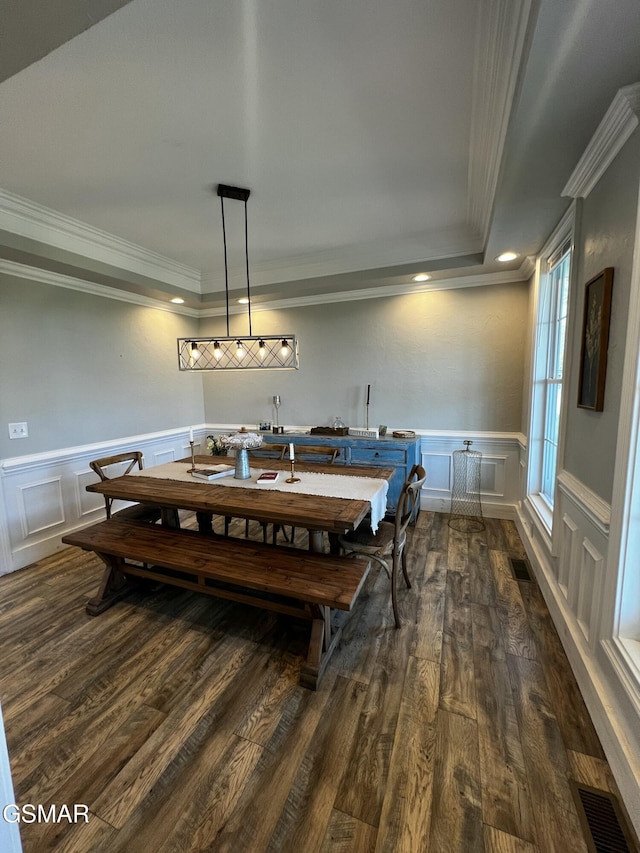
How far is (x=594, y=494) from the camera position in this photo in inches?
64.1

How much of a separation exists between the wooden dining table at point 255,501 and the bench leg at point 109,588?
0.44 meters

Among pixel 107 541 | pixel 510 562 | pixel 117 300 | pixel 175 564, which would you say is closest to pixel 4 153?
pixel 117 300

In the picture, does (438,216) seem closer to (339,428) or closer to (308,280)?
(308,280)

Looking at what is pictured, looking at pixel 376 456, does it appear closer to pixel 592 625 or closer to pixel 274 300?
pixel 592 625

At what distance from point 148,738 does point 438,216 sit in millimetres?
3719

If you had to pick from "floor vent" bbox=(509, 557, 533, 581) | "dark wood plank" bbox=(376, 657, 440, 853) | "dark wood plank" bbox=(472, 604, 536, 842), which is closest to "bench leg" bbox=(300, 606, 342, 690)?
"dark wood plank" bbox=(376, 657, 440, 853)

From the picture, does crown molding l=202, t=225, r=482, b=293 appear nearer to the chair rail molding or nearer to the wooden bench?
the chair rail molding

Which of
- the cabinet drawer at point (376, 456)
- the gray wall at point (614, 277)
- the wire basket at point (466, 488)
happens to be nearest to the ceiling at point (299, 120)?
the gray wall at point (614, 277)

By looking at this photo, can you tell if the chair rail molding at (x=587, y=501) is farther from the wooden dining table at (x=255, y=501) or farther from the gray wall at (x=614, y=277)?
the wooden dining table at (x=255, y=501)

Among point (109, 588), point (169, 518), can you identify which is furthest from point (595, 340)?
point (109, 588)

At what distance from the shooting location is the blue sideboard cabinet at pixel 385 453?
343cm

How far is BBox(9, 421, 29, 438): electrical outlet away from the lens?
284 centimetres

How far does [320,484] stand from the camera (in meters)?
2.42

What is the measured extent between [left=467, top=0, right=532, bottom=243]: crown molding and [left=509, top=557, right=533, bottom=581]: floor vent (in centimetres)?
262
